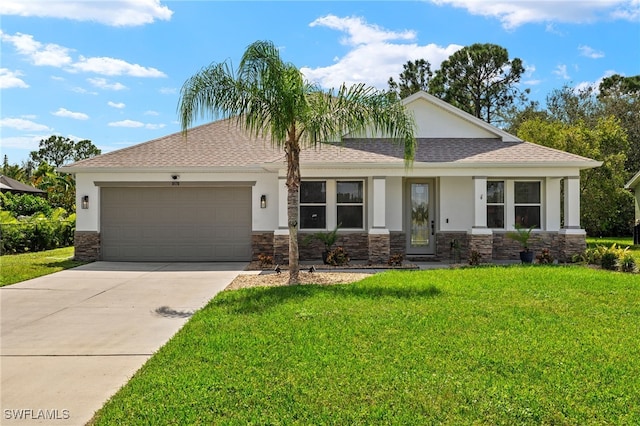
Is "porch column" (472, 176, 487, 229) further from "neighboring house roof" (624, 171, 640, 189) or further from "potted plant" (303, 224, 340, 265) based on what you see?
"neighboring house roof" (624, 171, 640, 189)

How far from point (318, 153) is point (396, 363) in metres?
9.97

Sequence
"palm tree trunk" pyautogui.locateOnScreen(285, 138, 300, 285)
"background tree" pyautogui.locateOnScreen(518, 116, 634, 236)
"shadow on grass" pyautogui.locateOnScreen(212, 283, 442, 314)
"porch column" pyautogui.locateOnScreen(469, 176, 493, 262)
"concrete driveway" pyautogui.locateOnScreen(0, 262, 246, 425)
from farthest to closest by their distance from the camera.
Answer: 1. "background tree" pyautogui.locateOnScreen(518, 116, 634, 236)
2. "porch column" pyautogui.locateOnScreen(469, 176, 493, 262)
3. "palm tree trunk" pyautogui.locateOnScreen(285, 138, 300, 285)
4. "shadow on grass" pyautogui.locateOnScreen(212, 283, 442, 314)
5. "concrete driveway" pyautogui.locateOnScreen(0, 262, 246, 425)

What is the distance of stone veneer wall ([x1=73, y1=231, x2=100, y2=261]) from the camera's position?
14.9 m

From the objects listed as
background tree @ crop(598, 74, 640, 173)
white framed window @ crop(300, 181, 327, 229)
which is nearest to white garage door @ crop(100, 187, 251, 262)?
white framed window @ crop(300, 181, 327, 229)

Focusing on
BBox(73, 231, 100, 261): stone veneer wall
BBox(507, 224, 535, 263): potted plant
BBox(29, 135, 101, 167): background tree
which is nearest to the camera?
BBox(507, 224, 535, 263): potted plant

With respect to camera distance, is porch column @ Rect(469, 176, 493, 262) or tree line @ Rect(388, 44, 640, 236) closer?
porch column @ Rect(469, 176, 493, 262)

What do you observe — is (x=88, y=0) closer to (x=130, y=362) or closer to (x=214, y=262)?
(x=214, y=262)

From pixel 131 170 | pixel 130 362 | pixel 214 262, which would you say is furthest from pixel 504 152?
pixel 130 362

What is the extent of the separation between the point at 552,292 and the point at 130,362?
727cm

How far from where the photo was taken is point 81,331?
22.0 feet

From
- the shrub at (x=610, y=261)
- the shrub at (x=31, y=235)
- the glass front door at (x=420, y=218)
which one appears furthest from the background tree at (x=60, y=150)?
the shrub at (x=610, y=261)

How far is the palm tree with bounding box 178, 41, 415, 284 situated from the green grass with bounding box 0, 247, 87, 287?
18.9ft

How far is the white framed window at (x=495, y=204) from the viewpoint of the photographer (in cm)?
1493

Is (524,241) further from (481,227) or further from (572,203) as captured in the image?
(572,203)
